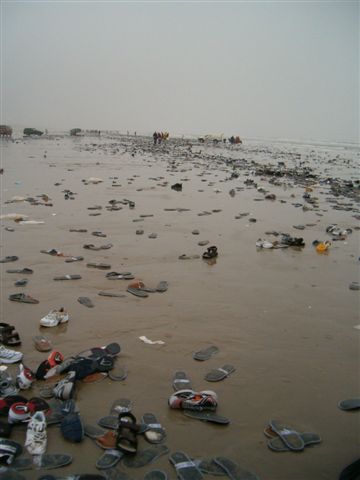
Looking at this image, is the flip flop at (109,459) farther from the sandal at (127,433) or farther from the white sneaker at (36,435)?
the white sneaker at (36,435)

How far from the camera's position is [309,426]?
3531mm

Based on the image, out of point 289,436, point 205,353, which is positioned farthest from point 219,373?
point 289,436

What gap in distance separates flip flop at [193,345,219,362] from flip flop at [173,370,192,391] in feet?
1.17

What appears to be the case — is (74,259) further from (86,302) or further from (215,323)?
(215,323)

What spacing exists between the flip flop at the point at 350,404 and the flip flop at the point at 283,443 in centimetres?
55

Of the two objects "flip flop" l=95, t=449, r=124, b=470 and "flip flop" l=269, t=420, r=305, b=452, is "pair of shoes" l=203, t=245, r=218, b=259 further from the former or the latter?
"flip flop" l=95, t=449, r=124, b=470

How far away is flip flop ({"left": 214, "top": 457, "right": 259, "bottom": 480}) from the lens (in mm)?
2939

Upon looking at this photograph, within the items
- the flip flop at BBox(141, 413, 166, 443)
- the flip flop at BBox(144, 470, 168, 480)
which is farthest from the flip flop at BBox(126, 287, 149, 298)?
the flip flop at BBox(144, 470, 168, 480)

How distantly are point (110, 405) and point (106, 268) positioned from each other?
150 inches

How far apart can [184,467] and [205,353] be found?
1704mm

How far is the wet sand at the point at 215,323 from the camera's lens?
11.0 ft

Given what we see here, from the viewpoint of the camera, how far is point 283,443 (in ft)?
10.8

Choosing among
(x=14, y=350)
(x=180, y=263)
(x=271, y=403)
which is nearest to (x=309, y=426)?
(x=271, y=403)

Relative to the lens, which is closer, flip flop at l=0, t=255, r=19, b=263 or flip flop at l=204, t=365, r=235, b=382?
flip flop at l=204, t=365, r=235, b=382
